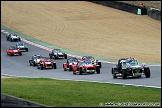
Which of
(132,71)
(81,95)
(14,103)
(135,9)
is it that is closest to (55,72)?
(132,71)

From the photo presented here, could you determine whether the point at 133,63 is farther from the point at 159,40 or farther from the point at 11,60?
the point at 159,40

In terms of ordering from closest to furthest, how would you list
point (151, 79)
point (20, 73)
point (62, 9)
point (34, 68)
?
point (151, 79) < point (20, 73) < point (34, 68) < point (62, 9)

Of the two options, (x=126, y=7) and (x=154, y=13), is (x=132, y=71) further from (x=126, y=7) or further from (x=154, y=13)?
(x=126, y=7)

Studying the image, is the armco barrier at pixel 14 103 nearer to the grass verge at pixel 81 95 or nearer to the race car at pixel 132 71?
the grass verge at pixel 81 95

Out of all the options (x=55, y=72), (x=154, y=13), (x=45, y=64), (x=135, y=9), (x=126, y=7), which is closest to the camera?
(x=55, y=72)

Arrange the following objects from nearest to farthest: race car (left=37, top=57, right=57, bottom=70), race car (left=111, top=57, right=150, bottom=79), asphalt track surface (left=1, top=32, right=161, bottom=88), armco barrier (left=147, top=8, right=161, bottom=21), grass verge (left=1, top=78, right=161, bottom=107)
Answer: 1. grass verge (left=1, top=78, right=161, bottom=107)
2. asphalt track surface (left=1, top=32, right=161, bottom=88)
3. race car (left=111, top=57, right=150, bottom=79)
4. race car (left=37, top=57, right=57, bottom=70)
5. armco barrier (left=147, top=8, right=161, bottom=21)

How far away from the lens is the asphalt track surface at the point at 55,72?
31.6 metres

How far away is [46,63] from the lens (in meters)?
44.9

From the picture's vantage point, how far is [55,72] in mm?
42062

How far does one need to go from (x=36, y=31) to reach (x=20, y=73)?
32.4m

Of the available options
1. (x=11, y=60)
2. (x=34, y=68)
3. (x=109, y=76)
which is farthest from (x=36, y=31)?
(x=109, y=76)

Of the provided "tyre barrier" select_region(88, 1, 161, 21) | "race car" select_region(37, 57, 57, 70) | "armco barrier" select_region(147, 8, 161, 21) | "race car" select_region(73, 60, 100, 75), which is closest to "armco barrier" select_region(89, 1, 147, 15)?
"tyre barrier" select_region(88, 1, 161, 21)

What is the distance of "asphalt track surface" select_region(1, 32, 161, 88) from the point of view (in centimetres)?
3155

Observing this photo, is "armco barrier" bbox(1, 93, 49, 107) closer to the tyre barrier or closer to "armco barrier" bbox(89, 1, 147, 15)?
the tyre barrier
